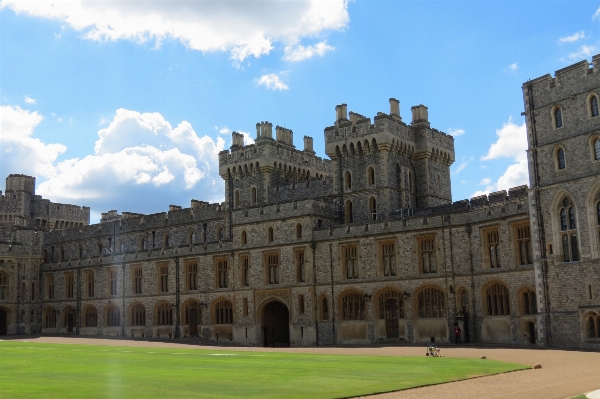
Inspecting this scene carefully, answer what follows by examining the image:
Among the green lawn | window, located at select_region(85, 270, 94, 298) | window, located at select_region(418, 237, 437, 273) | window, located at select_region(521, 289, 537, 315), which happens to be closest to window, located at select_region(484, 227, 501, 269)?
window, located at select_region(521, 289, 537, 315)

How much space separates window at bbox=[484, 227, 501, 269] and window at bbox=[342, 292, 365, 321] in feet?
28.9

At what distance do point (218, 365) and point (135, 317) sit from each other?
36.0 m

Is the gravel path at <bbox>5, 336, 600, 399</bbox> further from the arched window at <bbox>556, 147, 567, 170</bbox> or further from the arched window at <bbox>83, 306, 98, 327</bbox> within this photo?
the arched window at <bbox>83, 306, 98, 327</bbox>

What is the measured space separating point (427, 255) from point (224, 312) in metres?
17.7

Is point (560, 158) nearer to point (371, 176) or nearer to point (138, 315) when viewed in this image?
point (371, 176)

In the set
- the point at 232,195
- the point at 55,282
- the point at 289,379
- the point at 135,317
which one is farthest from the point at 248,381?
the point at 55,282

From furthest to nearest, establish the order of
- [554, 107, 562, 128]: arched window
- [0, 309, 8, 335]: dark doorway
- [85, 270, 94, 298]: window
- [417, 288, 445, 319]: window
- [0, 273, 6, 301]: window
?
[0, 309, 8, 335]: dark doorway → [0, 273, 6, 301]: window → [85, 270, 94, 298]: window → [417, 288, 445, 319]: window → [554, 107, 562, 128]: arched window

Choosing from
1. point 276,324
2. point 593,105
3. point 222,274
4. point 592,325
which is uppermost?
point 593,105

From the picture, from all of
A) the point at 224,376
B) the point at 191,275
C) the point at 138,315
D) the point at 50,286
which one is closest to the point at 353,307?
the point at 191,275

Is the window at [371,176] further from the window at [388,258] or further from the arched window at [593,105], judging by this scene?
the arched window at [593,105]

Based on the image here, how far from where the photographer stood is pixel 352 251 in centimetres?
4594

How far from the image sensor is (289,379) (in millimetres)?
20438

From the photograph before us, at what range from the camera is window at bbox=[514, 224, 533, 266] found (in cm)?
3794

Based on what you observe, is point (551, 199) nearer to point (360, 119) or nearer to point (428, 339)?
point (428, 339)
